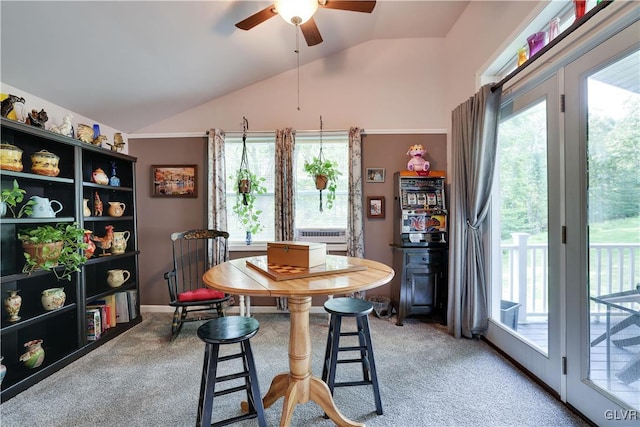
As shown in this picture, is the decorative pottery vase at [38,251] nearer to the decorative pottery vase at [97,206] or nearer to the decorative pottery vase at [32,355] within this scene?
the decorative pottery vase at [32,355]

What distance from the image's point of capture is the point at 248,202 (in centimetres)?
344

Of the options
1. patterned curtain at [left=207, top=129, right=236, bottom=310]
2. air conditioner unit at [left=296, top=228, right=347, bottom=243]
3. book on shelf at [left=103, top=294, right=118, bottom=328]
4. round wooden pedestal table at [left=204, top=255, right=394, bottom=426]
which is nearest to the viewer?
round wooden pedestal table at [left=204, top=255, right=394, bottom=426]

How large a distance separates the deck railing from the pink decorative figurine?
46.2 inches

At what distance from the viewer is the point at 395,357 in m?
2.34

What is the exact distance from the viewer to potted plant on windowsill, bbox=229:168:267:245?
134 inches

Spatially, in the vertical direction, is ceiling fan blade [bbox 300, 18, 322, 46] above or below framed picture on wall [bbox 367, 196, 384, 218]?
above

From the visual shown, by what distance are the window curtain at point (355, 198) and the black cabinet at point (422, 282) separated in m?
0.53

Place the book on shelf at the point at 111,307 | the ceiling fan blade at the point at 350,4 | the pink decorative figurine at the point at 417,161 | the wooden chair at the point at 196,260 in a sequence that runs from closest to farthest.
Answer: the ceiling fan blade at the point at 350,4 < the book on shelf at the point at 111,307 < the wooden chair at the point at 196,260 < the pink decorative figurine at the point at 417,161

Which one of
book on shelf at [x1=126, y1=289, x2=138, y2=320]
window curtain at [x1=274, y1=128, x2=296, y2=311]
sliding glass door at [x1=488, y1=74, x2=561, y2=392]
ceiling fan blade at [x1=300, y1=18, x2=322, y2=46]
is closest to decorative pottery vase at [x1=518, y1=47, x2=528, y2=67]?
sliding glass door at [x1=488, y1=74, x2=561, y2=392]

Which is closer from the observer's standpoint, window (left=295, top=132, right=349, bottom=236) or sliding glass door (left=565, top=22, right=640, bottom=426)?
sliding glass door (left=565, top=22, right=640, bottom=426)

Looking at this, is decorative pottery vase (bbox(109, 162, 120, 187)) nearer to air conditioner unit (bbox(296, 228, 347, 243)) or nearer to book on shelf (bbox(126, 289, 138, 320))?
book on shelf (bbox(126, 289, 138, 320))

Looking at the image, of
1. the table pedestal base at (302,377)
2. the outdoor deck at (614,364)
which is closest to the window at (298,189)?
the table pedestal base at (302,377)

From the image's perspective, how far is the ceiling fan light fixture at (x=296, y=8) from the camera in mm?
1782

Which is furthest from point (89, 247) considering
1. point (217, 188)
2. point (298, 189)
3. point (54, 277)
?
point (298, 189)
